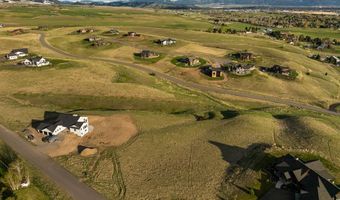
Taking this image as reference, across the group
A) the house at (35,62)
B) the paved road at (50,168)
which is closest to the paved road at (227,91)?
the house at (35,62)

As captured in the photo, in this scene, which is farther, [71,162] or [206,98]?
[206,98]

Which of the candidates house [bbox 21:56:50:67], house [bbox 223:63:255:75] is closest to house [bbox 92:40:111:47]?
house [bbox 21:56:50:67]

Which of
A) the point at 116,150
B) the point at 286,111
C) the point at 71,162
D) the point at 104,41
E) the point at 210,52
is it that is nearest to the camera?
the point at 71,162

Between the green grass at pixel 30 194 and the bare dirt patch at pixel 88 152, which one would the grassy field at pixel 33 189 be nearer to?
the green grass at pixel 30 194

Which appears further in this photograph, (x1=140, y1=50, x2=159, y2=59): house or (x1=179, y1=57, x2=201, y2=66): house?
(x1=140, y1=50, x2=159, y2=59): house

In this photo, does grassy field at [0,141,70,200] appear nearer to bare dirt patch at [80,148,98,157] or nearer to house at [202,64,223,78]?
bare dirt patch at [80,148,98,157]

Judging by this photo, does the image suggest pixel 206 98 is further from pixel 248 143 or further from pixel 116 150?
pixel 116 150

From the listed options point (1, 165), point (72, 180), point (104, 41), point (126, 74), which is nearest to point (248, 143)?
point (72, 180)
